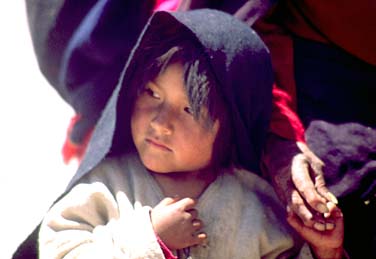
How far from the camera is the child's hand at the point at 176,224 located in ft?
3.29

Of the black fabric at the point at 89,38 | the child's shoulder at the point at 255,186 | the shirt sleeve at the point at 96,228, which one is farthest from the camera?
the black fabric at the point at 89,38

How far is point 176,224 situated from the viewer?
3.30 ft

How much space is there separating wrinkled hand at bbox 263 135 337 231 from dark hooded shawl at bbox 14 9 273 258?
1.1 inches

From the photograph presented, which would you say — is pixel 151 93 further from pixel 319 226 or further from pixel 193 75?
pixel 319 226

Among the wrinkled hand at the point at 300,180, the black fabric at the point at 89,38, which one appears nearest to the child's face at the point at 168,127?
the wrinkled hand at the point at 300,180

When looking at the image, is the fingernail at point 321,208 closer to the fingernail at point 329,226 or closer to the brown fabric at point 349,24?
the fingernail at point 329,226

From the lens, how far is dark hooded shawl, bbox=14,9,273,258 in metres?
1.02

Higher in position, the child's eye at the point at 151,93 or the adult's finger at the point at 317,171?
the child's eye at the point at 151,93

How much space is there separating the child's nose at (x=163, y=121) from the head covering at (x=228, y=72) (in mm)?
74

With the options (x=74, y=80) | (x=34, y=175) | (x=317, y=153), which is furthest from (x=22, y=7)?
(x=317, y=153)

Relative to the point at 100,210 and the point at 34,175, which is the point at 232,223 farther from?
the point at 34,175

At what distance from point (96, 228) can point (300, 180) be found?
272mm

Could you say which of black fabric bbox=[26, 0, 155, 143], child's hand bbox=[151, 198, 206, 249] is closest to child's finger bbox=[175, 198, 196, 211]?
child's hand bbox=[151, 198, 206, 249]

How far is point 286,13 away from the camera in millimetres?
1179
